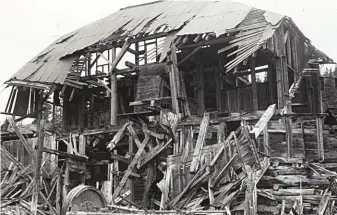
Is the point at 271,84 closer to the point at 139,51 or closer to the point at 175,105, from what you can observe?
the point at 175,105

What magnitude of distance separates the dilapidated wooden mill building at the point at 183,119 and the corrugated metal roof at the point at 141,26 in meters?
0.08

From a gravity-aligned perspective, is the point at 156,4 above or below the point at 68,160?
above

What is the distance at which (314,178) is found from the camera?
16891mm

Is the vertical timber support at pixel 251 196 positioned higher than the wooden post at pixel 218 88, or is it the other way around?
the wooden post at pixel 218 88

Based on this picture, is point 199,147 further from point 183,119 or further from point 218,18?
point 218,18

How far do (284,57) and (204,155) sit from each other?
6.61 meters

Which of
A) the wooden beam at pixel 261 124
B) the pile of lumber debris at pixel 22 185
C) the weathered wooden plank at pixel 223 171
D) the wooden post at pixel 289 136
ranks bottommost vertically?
the pile of lumber debris at pixel 22 185

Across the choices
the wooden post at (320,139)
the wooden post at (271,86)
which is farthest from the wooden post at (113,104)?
the wooden post at (320,139)

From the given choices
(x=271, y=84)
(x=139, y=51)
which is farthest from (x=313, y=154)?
(x=139, y=51)

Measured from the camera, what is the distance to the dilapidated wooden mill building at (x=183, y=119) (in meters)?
16.3

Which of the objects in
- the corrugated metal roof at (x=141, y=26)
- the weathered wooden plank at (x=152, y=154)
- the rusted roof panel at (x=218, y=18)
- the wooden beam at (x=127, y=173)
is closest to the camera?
the wooden beam at (x=127, y=173)

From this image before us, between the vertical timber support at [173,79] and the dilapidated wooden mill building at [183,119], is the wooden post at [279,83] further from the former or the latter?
the vertical timber support at [173,79]

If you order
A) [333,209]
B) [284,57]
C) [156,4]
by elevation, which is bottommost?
[333,209]

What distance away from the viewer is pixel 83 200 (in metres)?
17.0
